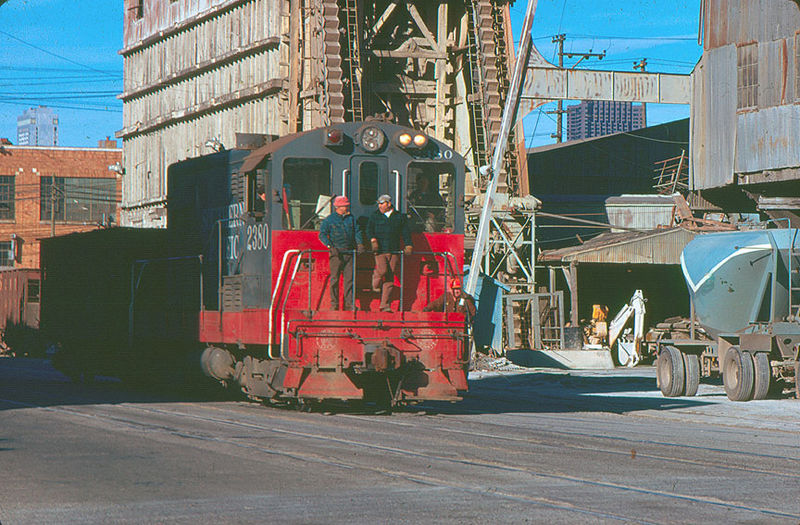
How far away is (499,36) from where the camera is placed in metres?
38.5

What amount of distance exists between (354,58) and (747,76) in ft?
39.6

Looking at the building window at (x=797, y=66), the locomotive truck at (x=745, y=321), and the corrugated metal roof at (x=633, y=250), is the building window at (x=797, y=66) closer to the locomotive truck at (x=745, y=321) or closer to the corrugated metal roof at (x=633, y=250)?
the corrugated metal roof at (x=633, y=250)

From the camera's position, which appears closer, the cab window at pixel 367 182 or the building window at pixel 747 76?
the cab window at pixel 367 182

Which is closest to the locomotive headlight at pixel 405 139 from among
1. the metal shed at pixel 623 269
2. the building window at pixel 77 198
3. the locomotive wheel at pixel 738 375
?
the locomotive wheel at pixel 738 375

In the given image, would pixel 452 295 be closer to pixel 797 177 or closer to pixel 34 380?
pixel 34 380

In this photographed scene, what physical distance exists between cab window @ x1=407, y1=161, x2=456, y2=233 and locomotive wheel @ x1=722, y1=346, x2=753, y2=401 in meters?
7.04

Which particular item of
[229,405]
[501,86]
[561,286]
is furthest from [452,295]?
[561,286]

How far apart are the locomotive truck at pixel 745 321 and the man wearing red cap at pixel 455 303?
22.6 feet

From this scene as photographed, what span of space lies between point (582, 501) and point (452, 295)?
24.5 feet

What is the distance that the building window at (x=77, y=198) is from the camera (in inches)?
2680

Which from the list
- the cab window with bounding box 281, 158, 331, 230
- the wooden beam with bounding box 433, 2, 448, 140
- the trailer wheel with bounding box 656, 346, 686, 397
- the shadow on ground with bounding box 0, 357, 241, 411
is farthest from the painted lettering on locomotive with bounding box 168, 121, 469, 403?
the wooden beam with bounding box 433, 2, 448, 140

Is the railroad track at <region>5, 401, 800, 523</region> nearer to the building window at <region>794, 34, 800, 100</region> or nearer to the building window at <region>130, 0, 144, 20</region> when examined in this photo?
the building window at <region>794, 34, 800, 100</region>

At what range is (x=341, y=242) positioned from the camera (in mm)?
15273

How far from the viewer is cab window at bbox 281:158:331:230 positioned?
1560 centimetres
